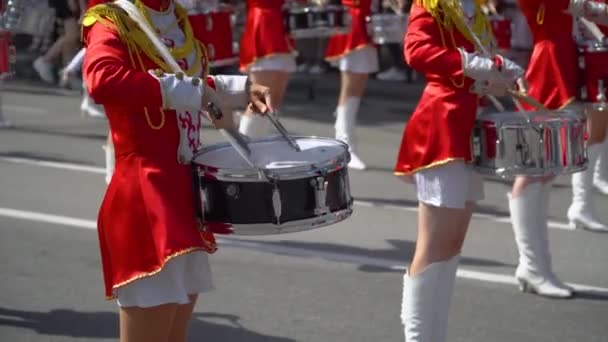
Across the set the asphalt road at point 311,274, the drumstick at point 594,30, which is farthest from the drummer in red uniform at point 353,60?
the drumstick at point 594,30

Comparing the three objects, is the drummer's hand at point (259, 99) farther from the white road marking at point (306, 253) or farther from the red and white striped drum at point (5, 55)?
the red and white striped drum at point (5, 55)

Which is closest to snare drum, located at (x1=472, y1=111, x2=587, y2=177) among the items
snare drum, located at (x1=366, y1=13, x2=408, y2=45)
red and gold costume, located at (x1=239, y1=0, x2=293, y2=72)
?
red and gold costume, located at (x1=239, y1=0, x2=293, y2=72)

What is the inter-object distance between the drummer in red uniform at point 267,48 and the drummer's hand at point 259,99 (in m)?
4.57

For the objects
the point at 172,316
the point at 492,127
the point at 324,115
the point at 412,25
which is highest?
the point at 412,25

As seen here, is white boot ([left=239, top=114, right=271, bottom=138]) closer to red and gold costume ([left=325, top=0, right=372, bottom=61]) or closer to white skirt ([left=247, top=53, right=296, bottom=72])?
white skirt ([left=247, top=53, right=296, bottom=72])

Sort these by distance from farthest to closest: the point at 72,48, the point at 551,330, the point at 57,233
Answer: the point at 72,48 → the point at 57,233 → the point at 551,330

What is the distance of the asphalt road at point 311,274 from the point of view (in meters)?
5.38

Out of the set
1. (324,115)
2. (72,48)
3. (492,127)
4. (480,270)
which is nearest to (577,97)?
(480,270)

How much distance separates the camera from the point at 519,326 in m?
5.36

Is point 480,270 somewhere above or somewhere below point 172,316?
Result: below

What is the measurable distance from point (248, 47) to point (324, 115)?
4.03 metres

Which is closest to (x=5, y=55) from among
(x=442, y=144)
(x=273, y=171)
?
(x=442, y=144)

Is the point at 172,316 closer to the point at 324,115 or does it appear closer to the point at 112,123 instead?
the point at 112,123

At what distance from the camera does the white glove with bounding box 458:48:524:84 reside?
4.29 metres
